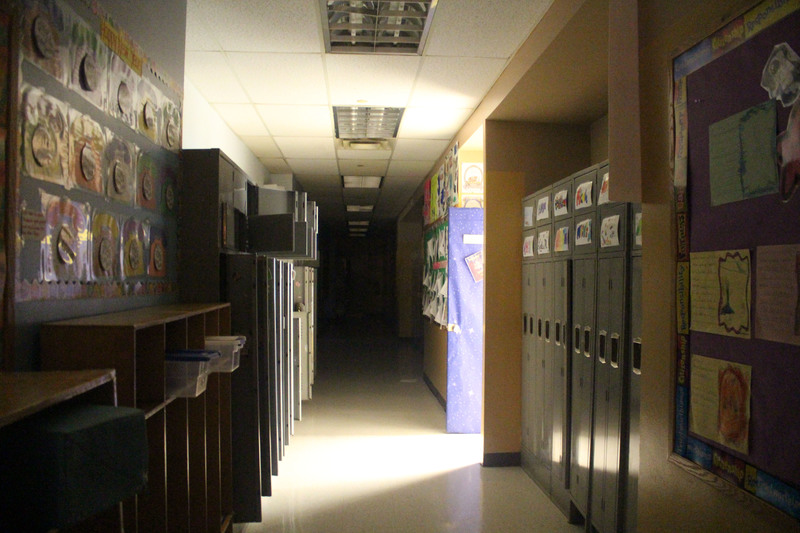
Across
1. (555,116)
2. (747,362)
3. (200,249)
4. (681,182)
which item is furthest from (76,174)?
(555,116)

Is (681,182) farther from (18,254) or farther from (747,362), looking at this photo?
(18,254)

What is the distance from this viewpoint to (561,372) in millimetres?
3383

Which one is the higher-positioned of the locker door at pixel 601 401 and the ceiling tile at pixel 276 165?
the ceiling tile at pixel 276 165

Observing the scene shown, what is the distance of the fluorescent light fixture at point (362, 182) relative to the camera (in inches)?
314

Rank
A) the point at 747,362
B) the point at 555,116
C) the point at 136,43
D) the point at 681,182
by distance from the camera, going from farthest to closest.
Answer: the point at 555,116 → the point at 136,43 → the point at 681,182 → the point at 747,362

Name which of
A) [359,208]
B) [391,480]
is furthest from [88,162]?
[359,208]

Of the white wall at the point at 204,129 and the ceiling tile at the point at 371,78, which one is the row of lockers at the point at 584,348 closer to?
the ceiling tile at the point at 371,78

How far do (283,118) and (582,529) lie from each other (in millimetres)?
3823

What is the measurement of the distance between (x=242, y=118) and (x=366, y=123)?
3.53 feet

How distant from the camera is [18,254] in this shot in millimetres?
1512

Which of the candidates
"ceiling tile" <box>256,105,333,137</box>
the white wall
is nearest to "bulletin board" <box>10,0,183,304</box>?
the white wall

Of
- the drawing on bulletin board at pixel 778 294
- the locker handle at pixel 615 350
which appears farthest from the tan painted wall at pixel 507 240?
the drawing on bulletin board at pixel 778 294

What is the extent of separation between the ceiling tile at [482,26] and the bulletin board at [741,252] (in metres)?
1.36

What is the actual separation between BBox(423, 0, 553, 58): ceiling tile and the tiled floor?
2.75 meters
